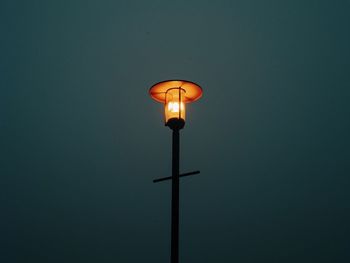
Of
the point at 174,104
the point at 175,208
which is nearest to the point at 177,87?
the point at 174,104

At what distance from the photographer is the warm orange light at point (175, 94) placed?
321 cm

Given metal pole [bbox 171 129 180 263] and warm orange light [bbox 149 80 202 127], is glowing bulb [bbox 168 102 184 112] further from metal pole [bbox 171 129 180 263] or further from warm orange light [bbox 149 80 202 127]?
metal pole [bbox 171 129 180 263]

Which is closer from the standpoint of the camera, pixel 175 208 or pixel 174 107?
pixel 175 208

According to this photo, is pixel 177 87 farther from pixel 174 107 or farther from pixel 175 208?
pixel 175 208

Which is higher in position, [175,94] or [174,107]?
[175,94]

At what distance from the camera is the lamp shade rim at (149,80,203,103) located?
3268 mm

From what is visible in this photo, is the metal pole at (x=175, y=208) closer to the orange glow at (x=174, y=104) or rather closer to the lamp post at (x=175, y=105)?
the lamp post at (x=175, y=105)

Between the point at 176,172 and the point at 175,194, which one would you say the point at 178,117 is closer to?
the point at 176,172

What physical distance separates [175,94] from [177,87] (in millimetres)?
79

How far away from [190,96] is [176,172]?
0.92m

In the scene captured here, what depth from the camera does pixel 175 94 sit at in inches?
131

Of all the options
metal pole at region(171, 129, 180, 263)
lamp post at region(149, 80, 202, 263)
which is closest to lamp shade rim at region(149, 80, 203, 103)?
lamp post at region(149, 80, 202, 263)

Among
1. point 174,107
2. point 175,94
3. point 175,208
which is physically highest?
point 175,94

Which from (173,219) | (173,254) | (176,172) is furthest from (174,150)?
(173,254)
